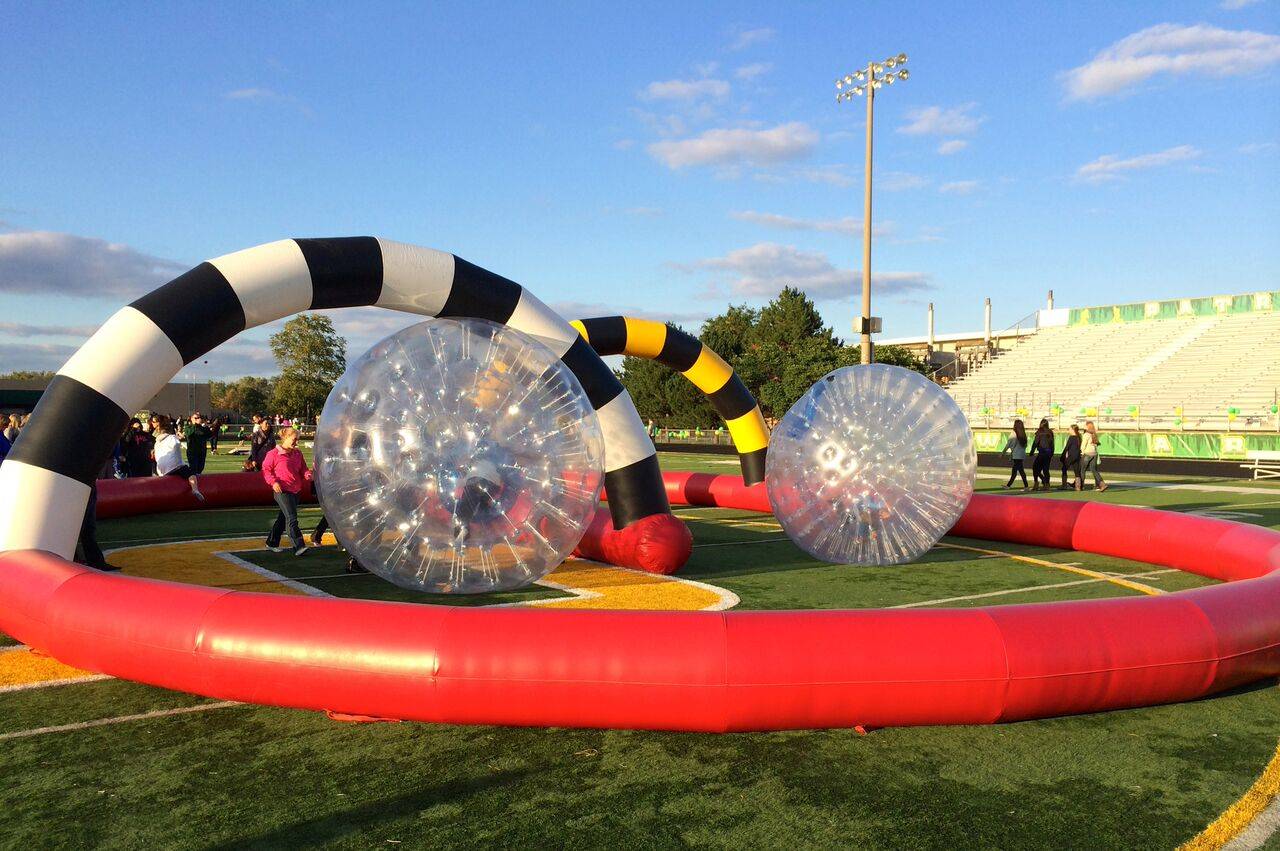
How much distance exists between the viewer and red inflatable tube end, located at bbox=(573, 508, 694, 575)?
939 centimetres

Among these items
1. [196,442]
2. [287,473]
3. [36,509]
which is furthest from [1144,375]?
[36,509]

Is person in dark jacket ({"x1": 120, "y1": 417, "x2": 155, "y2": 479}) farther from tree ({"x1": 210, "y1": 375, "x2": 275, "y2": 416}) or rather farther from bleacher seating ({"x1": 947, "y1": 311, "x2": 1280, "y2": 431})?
tree ({"x1": 210, "y1": 375, "x2": 275, "y2": 416})

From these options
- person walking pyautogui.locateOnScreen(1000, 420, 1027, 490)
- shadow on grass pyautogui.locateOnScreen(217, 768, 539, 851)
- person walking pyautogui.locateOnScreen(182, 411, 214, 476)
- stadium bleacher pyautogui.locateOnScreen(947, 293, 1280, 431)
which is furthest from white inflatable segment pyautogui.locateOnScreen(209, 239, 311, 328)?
stadium bleacher pyautogui.locateOnScreen(947, 293, 1280, 431)

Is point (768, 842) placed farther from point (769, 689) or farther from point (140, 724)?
point (140, 724)

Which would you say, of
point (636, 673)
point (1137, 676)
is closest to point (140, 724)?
point (636, 673)

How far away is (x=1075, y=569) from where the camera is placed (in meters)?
10.2

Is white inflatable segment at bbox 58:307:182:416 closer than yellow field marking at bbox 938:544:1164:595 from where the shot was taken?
Yes

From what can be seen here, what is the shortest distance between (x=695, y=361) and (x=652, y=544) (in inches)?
268

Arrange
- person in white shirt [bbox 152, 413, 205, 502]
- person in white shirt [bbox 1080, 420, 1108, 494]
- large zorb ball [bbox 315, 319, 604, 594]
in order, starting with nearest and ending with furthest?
large zorb ball [bbox 315, 319, 604, 594]
person in white shirt [bbox 152, 413, 205, 502]
person in white shirt [bbox 1080, 420, 1108, 494]

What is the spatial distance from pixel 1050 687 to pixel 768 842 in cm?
218

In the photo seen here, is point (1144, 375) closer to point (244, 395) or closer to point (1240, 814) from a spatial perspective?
point (1240, 814)

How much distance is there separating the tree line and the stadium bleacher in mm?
7759

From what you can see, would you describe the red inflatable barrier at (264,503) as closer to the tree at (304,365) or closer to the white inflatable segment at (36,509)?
the white inflatable segment at (36,509)

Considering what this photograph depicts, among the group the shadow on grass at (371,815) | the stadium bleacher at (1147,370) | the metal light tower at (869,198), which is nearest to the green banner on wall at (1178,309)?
the stadium bleacher at (1147,370)
